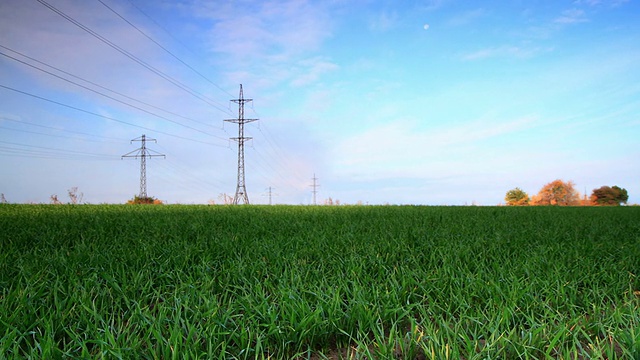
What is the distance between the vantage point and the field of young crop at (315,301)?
1.37m

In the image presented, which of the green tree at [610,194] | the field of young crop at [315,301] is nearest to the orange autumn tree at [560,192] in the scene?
the green tree at [610,194]

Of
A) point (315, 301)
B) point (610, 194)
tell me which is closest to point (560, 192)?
point (610, 194)

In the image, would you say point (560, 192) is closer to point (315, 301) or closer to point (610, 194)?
point (610, 194)

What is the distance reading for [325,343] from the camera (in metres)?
1.49

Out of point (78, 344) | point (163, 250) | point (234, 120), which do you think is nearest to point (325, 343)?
point (78, 344)

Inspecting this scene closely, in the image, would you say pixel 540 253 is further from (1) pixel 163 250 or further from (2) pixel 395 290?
(1) pixel 163 250

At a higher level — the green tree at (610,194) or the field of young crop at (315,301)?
the green tree at (610,194)

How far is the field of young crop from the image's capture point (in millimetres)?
1372

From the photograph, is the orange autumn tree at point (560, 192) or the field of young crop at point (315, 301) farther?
the orange autumn tree at point (560, 192)

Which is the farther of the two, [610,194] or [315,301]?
[610,194]

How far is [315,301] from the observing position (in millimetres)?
1820

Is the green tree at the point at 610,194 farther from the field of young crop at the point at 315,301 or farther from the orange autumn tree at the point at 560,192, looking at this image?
the field of young crop at the point at 315,301

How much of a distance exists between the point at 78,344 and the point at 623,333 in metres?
2.07

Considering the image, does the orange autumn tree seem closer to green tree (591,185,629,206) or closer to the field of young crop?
green tree (591,185,629,206)
